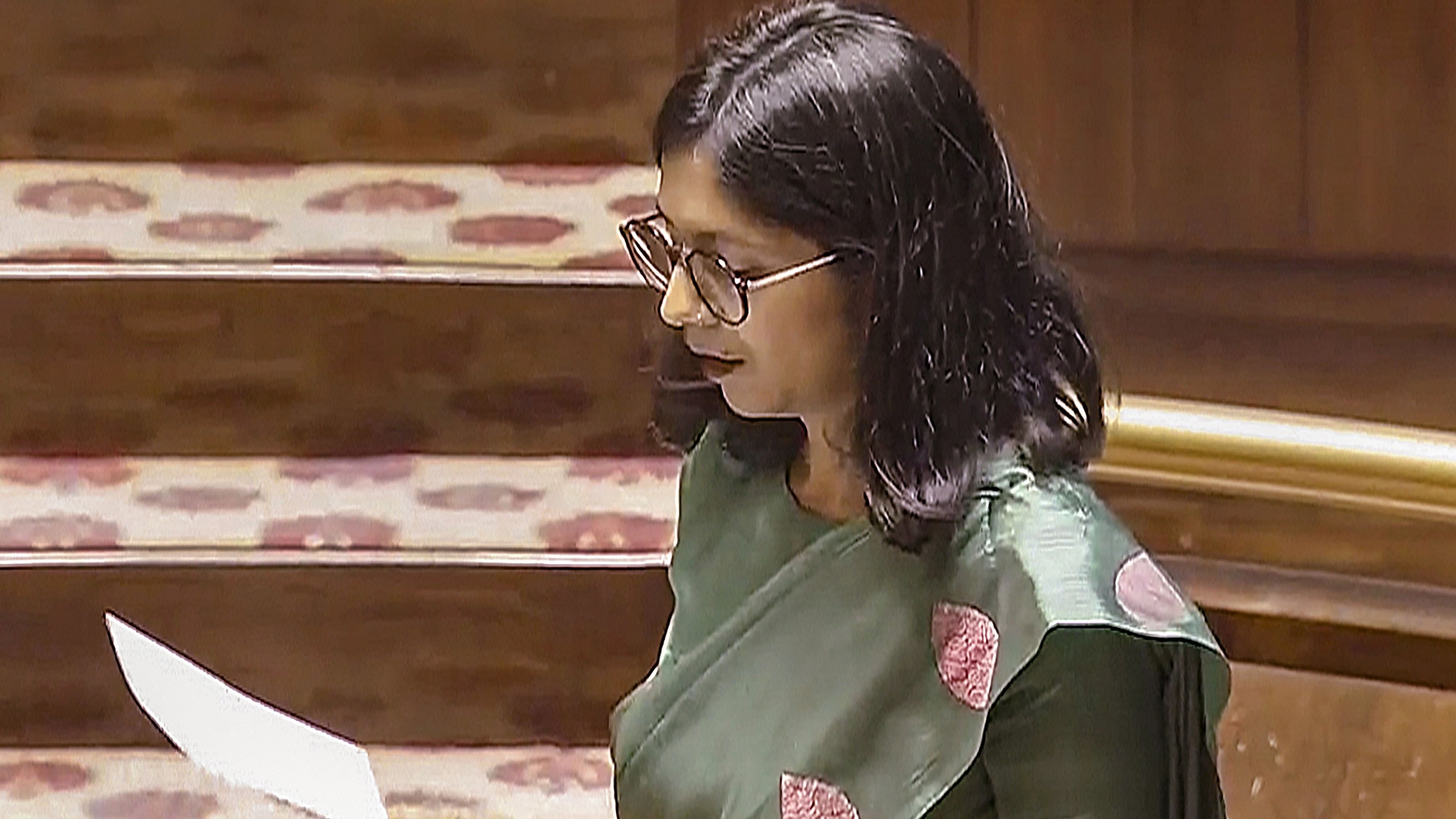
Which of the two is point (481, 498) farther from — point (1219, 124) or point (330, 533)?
point (1219, 124)

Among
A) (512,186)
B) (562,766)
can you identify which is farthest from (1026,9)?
(562,766)

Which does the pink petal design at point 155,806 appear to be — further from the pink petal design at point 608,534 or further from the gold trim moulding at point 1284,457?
the gold trim moulding at point 1284,457

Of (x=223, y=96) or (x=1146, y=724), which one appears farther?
(x=223, y=96)

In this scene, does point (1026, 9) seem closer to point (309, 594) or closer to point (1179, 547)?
point (1179, 547)

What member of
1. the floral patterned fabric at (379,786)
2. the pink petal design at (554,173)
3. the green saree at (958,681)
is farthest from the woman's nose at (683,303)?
the pink petal design at (554,173)

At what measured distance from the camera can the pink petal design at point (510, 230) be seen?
77.4 inches

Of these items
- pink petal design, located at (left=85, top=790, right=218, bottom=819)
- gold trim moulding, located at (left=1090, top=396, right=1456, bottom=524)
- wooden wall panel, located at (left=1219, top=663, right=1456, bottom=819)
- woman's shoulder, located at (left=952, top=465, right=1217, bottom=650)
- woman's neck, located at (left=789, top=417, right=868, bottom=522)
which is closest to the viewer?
woman's shoulder, located at (left=952, top=465, right=1217, bottom=650)

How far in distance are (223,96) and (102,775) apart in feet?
2.32

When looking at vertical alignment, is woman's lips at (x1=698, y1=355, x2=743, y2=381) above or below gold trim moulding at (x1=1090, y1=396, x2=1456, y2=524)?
above

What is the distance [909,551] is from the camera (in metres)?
0.83

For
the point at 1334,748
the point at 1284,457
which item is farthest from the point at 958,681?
the point at 1334,748

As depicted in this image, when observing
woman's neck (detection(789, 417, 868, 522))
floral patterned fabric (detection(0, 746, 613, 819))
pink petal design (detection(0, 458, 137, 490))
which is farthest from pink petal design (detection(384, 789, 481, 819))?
woman's neck (detection(789, 417, 868, 522))

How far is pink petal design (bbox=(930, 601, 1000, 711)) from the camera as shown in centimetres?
79

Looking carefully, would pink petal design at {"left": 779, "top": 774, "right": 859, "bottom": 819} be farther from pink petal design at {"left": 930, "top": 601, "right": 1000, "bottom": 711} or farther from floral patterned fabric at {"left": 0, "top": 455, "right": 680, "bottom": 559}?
floral patterned fabric at {"left": 0, "top": 455, "right": 680, "bottom": 559}
